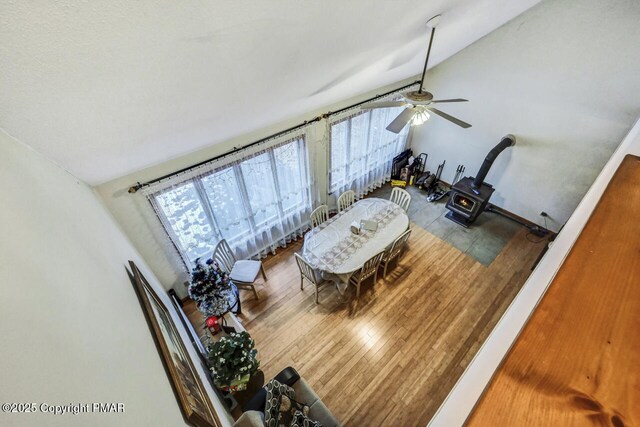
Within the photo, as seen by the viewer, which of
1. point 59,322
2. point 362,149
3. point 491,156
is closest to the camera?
point 59,322

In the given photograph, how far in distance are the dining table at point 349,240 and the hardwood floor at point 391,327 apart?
0.58m

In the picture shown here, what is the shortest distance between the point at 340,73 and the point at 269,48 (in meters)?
1.19

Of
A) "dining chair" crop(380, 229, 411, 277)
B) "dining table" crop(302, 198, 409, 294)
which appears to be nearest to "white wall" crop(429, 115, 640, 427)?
"dining table" crop(302, 198, 409, 294)

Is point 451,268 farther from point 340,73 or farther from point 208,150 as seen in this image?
point 208,150

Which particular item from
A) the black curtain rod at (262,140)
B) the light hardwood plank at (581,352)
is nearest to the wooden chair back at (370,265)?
the black curtain rod at (262,140)

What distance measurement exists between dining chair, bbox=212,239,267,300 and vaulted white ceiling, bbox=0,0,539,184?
1541 millimetres

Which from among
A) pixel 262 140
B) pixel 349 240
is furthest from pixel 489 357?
pixel 262 140

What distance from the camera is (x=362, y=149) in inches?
188

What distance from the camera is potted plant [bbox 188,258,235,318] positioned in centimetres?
263

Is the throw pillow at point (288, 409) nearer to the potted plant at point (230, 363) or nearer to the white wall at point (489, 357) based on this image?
the potted plant at point (230, 363)

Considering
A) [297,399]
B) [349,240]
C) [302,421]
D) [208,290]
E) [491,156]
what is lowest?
[297,399]

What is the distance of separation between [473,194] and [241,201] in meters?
3.67

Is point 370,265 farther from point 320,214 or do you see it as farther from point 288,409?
point 288,409

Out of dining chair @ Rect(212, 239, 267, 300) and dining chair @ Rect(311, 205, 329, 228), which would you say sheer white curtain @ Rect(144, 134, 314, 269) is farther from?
dining chair @ Rect(311, 205, 329, 228)
